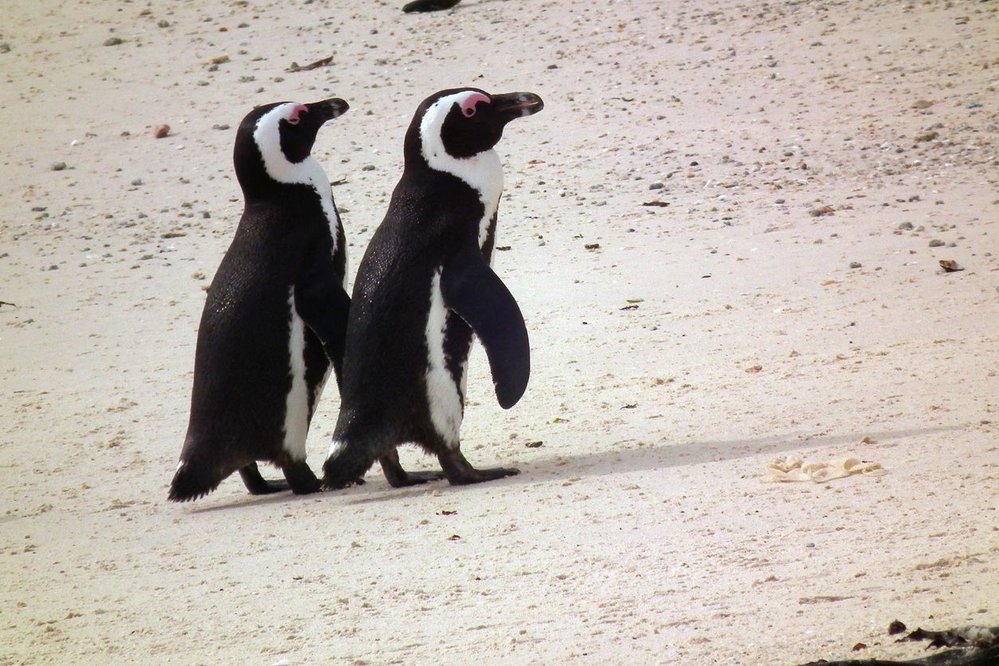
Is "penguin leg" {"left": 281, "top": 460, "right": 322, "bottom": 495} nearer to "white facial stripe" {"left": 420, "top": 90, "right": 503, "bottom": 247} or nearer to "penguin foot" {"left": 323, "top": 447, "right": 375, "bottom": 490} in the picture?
"penguin foot" {"left": 323, "top": 447, "right": 375, "bottom": 490}

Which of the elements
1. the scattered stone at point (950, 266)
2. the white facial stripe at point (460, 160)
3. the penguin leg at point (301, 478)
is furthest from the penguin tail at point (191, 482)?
the scattered stone at point (950, 266)

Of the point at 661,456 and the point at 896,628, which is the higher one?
the point at 896,628

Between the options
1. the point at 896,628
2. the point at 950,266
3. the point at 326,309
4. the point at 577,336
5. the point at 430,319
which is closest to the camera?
the point at 896,628

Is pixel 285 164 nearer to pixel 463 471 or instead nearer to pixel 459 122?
pixel 459 122

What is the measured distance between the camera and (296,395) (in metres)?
4.68

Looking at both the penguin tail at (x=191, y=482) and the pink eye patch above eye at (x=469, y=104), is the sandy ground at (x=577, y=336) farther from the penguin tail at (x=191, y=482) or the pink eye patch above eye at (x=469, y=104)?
the pink eye patch above eye at (x=469, y=104)

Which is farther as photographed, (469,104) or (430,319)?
(469,104)

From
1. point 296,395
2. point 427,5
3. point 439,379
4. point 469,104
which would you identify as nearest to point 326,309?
point 296,395

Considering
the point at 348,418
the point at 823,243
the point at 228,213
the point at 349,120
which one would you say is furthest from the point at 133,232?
the point at 348,418

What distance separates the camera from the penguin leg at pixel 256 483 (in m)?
4.85

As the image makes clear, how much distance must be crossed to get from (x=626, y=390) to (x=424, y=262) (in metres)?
1.05

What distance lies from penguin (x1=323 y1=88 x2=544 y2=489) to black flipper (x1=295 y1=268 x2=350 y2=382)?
0.16 ft

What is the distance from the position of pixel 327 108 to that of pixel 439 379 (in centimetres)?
101

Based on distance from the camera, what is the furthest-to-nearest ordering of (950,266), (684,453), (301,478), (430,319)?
(950,266) < (301,478) < (430,319) < (684,453)
